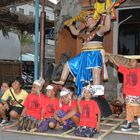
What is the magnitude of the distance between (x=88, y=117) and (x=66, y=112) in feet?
1.90

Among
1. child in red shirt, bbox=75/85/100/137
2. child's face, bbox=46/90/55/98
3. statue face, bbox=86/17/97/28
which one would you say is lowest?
child in red shirt, bbox=75/85/100/137

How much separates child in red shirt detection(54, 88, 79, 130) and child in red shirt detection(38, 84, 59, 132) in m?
0.09

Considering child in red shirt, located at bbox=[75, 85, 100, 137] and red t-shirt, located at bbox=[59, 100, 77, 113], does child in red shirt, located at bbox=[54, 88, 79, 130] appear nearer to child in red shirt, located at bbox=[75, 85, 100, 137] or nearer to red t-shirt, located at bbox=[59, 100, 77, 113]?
red t-shirt, located at bbox=[59, 100, 77, 113]

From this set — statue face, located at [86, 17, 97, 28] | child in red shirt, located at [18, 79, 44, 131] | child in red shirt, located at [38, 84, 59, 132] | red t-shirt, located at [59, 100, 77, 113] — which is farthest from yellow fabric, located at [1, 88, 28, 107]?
statue face, located at [86, 17, 97, 28]

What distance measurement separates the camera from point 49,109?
657 centimetres

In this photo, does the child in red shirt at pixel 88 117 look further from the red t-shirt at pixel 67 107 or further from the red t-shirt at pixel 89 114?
the red t-shirt at pixel 67 107

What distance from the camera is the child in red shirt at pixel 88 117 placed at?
236 inches

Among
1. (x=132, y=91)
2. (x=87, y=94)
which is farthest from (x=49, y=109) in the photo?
(x=132, y=91)

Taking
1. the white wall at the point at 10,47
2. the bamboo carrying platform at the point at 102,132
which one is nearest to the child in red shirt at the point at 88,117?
the bamboo carrying platform at the point at 102,132

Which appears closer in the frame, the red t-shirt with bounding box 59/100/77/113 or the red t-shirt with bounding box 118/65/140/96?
the red t-shirt with bounding box 118/65/140/96

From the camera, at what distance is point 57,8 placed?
36.4ft

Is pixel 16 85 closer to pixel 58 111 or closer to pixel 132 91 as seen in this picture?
pixel 58 111

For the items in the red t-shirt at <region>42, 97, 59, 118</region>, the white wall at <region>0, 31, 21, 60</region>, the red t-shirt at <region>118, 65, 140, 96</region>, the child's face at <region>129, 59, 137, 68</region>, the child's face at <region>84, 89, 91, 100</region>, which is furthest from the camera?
the white wall at <region>0, 31, 21, 60</region>

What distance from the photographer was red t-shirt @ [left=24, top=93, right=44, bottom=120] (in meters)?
6.61
